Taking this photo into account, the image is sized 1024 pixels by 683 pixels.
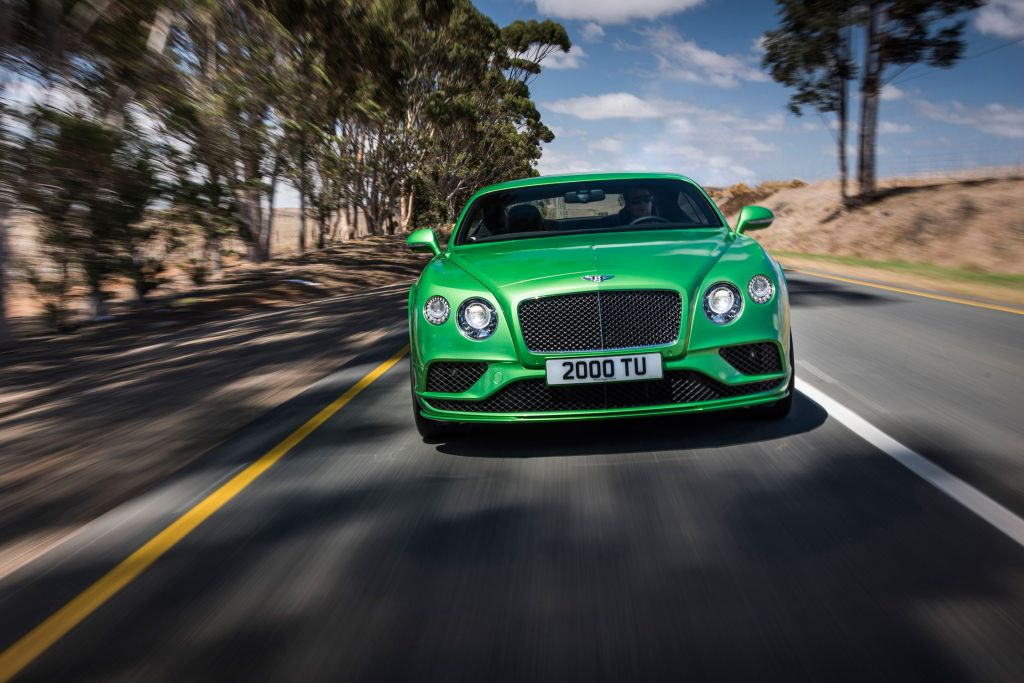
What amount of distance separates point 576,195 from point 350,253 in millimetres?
25347

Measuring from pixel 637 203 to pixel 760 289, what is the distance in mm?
1726

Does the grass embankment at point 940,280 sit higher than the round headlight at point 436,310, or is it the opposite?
the round headlight at point 436,310

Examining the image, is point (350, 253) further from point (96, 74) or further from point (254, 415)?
point (254, 415)

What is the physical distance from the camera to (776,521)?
358 centimetres

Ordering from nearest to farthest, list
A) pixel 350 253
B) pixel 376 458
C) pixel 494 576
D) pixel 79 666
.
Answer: pixel 79 666 → pixel 494 576 → pixel 376 458 → pixel 350 253

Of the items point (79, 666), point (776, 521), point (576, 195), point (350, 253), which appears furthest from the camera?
point (350, 253)

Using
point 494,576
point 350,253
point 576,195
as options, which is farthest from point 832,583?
point 350,253

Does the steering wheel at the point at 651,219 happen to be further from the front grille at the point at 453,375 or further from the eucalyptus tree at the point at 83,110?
the eucalyptus tree at the point at 83,110

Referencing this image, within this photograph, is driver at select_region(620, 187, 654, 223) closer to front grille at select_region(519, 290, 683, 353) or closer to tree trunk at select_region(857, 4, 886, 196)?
front grille at select_region(519, 290, 683, 353)

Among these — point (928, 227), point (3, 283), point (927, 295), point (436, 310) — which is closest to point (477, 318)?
point (436, 310)

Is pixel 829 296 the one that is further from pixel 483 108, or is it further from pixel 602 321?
pixel 483 108

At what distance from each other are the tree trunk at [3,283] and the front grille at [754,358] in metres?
11.4

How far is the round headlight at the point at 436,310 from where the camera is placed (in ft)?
15.5

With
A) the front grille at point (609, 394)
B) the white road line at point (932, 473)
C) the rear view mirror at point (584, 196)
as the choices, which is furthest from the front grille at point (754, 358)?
the rear view mirror at point (584, 196)
